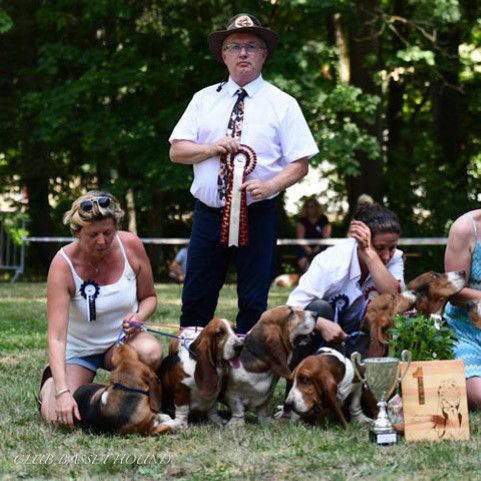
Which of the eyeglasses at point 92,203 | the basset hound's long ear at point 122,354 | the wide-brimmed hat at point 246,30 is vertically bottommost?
the basset hound's long ear at point 122,354

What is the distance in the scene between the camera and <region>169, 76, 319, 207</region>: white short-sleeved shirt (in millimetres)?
5637

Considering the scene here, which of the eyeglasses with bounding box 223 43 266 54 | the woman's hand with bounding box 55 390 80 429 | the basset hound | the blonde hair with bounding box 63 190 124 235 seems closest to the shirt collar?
the eyeglasses with bounding box 223 43 266 54

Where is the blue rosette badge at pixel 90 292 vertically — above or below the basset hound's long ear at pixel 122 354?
above

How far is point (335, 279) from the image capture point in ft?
18.7

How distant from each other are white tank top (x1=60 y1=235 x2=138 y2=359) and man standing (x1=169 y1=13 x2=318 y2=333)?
462 millimetres

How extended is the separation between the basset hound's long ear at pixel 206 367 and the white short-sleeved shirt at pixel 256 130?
0.89 metres

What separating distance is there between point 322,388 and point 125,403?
900 mm

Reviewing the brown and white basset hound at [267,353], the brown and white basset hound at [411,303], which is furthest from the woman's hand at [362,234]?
the brown and white basset hound at [267,353]

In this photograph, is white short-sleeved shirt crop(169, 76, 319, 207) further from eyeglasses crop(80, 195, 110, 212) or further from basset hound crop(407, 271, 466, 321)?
basset hound crop(407, 271, 466, 321)

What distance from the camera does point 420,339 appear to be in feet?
15.8

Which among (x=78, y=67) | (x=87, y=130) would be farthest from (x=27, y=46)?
(x=87, y=130)

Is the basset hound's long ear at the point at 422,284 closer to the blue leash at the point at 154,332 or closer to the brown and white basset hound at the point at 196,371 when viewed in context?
the brown and white basset hound at the point at 196,371

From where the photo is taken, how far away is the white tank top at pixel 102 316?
5.36 m

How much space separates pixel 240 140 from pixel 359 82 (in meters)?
12.9
